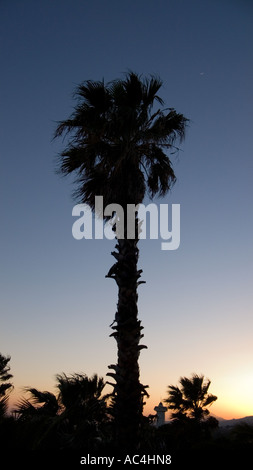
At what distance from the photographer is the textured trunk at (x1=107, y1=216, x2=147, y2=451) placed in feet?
25.3

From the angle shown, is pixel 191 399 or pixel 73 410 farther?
pixel 191 399

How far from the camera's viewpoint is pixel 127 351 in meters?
8.20

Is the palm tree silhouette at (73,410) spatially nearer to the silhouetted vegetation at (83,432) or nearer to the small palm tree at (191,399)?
the silhouetted vegetation at (83,432)

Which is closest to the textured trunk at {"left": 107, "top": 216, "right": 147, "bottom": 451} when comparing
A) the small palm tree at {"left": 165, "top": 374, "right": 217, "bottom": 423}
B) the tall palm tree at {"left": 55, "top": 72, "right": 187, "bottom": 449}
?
the tall palm tree at {"left": 55, "top": 72, "right": 187, "bottom": 449}

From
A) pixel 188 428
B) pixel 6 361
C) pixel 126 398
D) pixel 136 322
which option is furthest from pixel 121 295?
pixel 6 361

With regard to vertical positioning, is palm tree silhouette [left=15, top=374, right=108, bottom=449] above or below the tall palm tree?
below

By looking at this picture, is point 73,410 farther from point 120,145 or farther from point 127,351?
point 120,145

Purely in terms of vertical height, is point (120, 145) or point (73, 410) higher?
point (120, 145)

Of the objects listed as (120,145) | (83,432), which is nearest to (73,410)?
(83,432)

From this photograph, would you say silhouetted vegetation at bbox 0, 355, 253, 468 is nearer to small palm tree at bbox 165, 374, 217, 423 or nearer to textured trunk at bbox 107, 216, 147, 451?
textured trunk at bbox 107, 216, 147, 451

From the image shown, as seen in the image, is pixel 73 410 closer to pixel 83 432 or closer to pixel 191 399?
pixel 83 432

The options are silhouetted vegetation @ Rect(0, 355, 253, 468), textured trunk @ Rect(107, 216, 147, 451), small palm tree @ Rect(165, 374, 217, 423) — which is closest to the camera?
silhouetted vegetation @ Rect(0, 355, 253, 468)

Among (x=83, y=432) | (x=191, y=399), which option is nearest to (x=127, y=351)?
(x=83, y=432)
